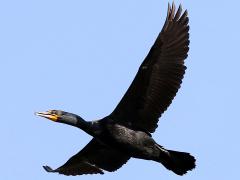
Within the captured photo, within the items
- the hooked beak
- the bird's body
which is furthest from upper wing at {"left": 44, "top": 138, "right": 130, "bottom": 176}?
the hooked beak

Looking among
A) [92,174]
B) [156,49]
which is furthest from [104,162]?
[156,49]

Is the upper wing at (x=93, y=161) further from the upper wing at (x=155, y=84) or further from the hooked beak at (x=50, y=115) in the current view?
Answer: the hooked beak at (x=50, y=115)

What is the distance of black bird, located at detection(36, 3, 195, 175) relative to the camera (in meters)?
16.6

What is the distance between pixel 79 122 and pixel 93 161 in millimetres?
1607

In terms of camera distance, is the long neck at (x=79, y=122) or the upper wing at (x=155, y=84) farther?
the upper wing at (x=155, y=84)

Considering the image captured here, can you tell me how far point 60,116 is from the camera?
16.7 metres

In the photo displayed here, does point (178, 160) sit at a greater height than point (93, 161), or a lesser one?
greater

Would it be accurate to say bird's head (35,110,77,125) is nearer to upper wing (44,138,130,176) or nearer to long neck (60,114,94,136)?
long neck (60,114,94,136)

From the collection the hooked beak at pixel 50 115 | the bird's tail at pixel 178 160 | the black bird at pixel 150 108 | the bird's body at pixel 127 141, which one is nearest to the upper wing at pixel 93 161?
the black bird at pixel 150 108

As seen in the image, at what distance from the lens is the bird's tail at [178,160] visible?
54.9ft

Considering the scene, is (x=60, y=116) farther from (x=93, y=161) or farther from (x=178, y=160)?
(x=178, y=160)

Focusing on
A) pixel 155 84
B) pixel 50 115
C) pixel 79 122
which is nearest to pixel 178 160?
pixel 155 84

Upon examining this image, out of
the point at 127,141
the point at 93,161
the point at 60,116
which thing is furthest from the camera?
the point at 93,161

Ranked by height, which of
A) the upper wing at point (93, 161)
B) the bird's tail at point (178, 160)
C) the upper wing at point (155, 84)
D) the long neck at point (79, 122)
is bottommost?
the upper wing at point (93, 161)
